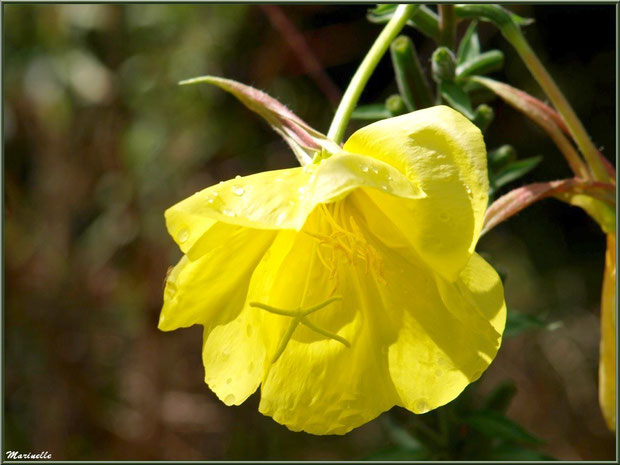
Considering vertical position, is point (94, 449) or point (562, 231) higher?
point (562, 231)

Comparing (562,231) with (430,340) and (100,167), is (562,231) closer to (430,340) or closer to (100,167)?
(100,167)

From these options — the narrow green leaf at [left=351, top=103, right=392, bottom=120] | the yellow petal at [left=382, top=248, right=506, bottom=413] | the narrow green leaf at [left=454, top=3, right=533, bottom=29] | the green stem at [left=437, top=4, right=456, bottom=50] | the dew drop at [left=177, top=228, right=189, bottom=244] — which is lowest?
the yellow petal at [left=382, top=248, right=506, bottom=413]

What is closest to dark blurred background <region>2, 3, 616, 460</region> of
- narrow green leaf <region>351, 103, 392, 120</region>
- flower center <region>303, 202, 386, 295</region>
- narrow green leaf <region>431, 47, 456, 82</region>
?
narrow green leaf <region>351, 103, 392, 120</region>

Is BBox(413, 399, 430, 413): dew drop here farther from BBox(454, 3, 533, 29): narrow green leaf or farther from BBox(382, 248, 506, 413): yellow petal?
BBox(454, 3, 533, 29): narrow green leaf

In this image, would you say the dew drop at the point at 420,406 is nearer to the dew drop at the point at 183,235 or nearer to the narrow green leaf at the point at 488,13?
the dew drop at the point at 183,235

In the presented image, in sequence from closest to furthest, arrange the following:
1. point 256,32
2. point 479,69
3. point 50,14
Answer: point 479,69
point 50,14
point 256,32

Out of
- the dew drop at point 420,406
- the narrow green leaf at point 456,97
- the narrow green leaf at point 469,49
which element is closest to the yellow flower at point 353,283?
the dew drop at point 420,406

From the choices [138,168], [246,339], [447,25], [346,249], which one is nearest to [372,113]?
[447,25]

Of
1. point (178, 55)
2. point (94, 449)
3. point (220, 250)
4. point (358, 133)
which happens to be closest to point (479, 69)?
point (358, 133)
